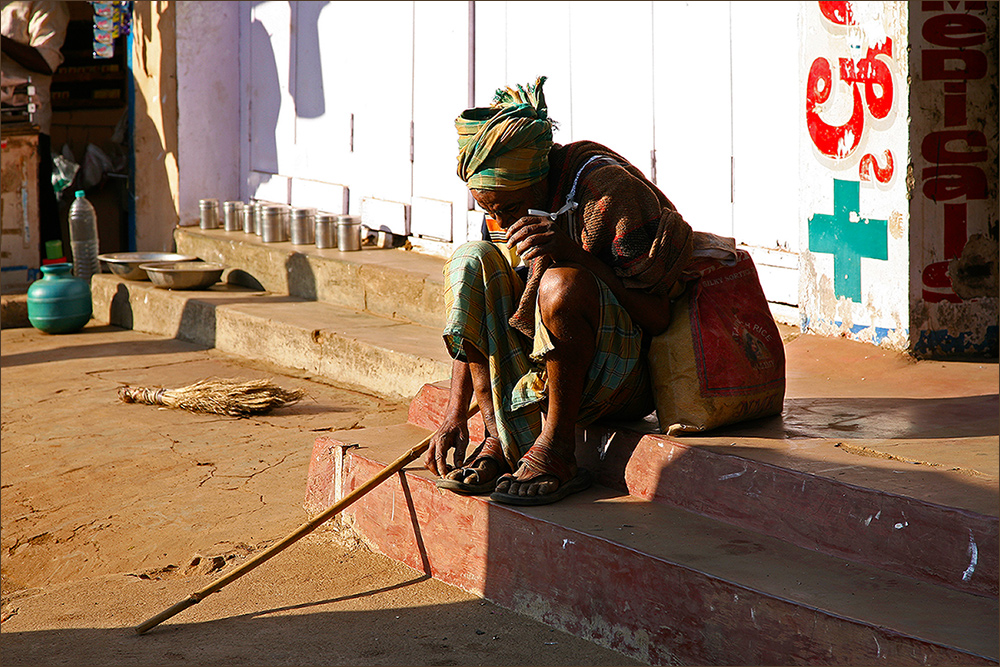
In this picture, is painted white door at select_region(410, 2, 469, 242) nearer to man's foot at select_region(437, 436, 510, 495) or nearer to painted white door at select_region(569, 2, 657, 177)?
painted white door at select_region(569, 2, 657, 177)

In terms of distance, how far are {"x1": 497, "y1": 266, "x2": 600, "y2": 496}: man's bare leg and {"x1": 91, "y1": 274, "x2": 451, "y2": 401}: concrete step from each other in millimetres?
2051

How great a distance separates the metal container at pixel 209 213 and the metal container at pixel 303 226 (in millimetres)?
1112

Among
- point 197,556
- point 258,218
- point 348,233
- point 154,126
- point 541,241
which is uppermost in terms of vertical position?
point 154,126

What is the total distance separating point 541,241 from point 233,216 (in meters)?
5.64

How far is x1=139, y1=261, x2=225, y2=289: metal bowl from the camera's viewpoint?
720 cm

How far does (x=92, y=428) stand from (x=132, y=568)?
1.75 meters

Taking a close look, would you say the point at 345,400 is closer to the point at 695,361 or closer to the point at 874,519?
the point at 695,361

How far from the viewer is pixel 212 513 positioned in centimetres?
380

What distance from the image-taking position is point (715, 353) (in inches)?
111

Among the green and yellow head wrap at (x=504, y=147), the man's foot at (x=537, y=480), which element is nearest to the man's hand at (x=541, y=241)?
the green and yellow head wrap at (x=504, y=147)

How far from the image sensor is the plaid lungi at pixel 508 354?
285 centimetres

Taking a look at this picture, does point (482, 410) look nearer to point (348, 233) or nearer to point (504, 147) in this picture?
point (504, 147)

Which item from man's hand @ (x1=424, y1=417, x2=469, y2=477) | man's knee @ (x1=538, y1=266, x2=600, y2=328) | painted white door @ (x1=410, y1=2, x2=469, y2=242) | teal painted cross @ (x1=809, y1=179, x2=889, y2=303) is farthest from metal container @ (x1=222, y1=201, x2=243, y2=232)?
man's knee @ (x1=538, y1=266, x2=600, y2=328)

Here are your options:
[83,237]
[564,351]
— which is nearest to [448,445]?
[564,351]
